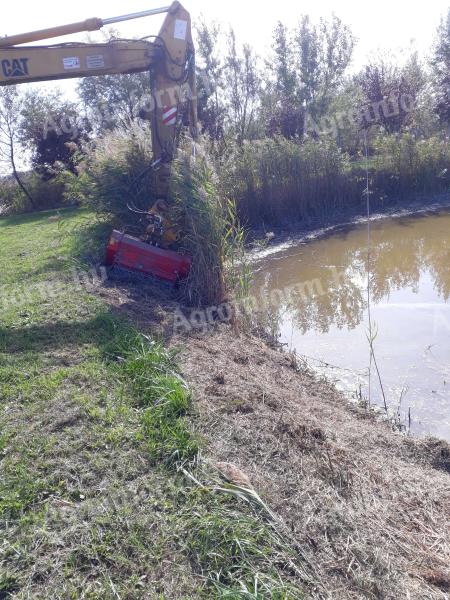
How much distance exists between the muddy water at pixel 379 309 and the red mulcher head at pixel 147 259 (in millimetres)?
1366

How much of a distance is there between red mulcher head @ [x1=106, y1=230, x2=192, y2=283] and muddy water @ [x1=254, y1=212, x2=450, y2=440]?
1366mm

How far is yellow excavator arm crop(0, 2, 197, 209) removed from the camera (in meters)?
5.79

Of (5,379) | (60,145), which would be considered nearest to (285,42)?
(60,145)

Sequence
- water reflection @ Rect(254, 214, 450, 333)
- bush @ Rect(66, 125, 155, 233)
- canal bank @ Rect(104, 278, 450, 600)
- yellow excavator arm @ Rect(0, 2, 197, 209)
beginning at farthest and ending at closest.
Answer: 1. bush @ Rect(66, 125, 155, 233)
2. water reflection @ Rect(254, 214, 450, 333)
3. yellow excavator arm @ Rect(0, 2, 197, 209)
4. canal bank @ Rect(104, 278, 450, 600)

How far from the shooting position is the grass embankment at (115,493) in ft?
7.20

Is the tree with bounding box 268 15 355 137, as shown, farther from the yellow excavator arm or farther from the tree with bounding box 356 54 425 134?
the yellow excavator arm

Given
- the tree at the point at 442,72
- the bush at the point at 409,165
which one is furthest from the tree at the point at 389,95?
the bush at the point at 409,165

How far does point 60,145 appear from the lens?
17500 millimetres

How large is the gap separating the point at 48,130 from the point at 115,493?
17.0 meters

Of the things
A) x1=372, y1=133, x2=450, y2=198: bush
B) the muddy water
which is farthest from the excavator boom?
x1=372, y1=133, x2=450, y2=198: bush

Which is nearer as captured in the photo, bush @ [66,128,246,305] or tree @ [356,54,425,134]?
bush @ [66,128,246,305]

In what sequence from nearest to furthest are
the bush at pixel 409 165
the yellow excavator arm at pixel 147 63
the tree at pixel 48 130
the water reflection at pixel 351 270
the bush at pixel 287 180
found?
the yellow excavator arm at pixel 147 63
the water reflection at pixel 351 270
the bush at pixel 287 180
the bush at pixel 409 165
the tree at pixel 48 130

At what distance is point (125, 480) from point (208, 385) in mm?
1324

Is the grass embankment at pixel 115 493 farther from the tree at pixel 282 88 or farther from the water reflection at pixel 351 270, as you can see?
the tree at pixel 282 88
